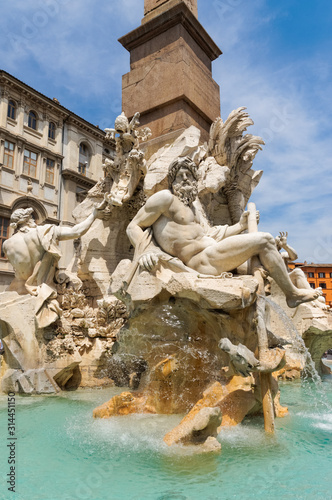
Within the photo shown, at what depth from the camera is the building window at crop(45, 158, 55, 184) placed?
80.5 feet

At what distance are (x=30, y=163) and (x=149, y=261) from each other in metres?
22.0

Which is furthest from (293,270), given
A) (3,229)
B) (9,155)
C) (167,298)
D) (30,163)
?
(30,163)

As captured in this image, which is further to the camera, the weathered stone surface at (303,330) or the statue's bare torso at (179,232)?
the weathered stone surface at (303,330)

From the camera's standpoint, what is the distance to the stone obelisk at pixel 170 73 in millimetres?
7223

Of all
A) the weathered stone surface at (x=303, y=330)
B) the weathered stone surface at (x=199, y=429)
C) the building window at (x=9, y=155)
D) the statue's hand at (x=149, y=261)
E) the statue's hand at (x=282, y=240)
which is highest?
the building window at (x=9, y=155)

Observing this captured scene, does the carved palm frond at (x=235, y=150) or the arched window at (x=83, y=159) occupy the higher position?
the arched window at (x=83, y=159)

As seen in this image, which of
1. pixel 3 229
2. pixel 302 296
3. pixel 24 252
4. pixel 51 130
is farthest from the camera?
pixel 51 130

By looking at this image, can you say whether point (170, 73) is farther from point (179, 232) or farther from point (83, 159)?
point (83, 159)

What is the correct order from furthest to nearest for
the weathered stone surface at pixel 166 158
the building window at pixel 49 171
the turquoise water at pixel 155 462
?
1. the building window at pixel 49 171
2. the weathered stone surface at pixel 166 158
3. the turquoise water at pixel 155 462

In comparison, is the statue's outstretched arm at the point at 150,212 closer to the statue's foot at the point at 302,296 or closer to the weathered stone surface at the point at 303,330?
the statue's foot at the point at 302,296

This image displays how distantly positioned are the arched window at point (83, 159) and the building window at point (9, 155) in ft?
17.4

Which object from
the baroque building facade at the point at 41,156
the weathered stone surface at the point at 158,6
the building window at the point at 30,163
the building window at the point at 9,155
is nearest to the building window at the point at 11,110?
the baroque building facade at the point at 41,156

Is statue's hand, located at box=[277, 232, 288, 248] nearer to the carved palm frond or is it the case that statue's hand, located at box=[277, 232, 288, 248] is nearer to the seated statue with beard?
the carved palm frond

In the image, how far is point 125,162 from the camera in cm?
668
